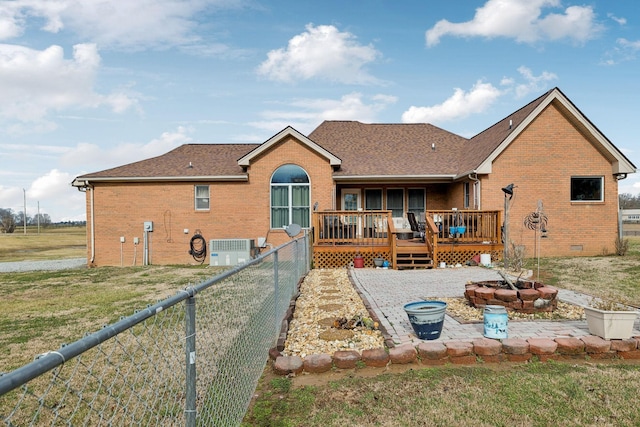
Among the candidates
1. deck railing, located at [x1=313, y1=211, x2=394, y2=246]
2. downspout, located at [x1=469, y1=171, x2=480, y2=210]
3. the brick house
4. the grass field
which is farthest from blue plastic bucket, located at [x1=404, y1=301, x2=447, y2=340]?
the grass field

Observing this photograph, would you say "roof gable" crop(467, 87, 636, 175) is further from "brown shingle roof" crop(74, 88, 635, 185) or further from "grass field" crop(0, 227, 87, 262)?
"grass field" crop(0, 227, 87, 262)

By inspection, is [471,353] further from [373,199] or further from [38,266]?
[38,266]

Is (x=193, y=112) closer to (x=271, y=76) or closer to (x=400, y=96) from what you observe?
(x=271, y=76)

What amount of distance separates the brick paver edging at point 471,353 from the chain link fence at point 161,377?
680mm

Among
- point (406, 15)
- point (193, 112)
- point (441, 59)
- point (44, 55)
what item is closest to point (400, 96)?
point (441, 59)

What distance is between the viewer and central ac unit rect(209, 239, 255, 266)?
1658 centimetres

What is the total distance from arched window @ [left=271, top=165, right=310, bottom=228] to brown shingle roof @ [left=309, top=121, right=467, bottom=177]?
161 cm

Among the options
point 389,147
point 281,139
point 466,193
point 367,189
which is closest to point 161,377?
point 281,139

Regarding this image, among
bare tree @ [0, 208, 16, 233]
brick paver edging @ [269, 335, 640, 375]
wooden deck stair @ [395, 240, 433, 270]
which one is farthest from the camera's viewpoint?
bare tree @ [0, 208, 16, 233]

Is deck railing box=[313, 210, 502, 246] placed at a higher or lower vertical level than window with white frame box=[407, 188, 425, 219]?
lower

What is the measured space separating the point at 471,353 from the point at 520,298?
2640 mm

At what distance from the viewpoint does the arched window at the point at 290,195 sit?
55.9 ft

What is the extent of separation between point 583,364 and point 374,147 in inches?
650

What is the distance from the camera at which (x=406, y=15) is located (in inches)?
663
